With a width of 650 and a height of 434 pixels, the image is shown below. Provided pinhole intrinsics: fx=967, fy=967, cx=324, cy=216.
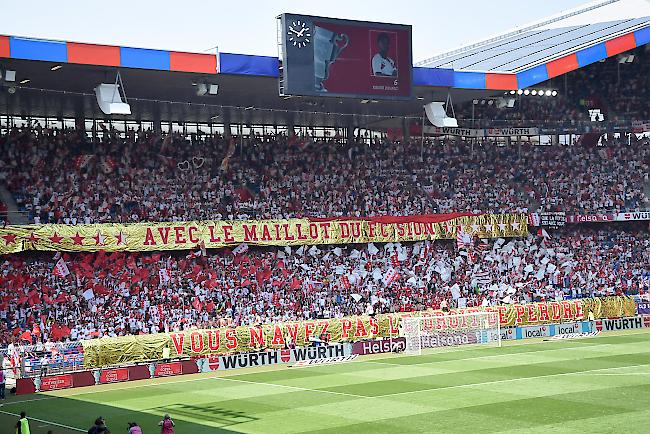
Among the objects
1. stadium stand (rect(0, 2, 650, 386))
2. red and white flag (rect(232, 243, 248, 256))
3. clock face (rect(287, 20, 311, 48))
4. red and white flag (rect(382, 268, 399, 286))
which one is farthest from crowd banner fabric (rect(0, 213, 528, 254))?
clock face (rect(287, 20, 311, 48))

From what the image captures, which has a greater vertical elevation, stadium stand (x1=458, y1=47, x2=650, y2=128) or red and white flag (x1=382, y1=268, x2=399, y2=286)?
stadium stand (x1=458, y1=47, x2=650, y2=128)

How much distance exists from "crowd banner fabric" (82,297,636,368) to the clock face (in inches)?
455

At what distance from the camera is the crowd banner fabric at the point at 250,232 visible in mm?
38219

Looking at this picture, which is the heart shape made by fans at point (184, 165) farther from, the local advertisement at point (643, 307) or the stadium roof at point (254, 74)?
the local advertisement at point (643, 307)

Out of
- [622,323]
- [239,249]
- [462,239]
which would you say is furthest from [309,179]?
[622,323]

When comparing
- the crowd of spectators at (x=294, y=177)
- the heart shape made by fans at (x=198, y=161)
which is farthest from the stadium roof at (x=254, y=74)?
the heart shape made by fans at (x=198, y=161)

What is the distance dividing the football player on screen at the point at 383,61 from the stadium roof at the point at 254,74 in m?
1.94

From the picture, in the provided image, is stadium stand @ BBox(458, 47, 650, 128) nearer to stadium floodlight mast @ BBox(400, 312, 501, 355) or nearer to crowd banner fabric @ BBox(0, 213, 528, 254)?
crowd banner fabric @ BBox(0, 213, 528, 254)

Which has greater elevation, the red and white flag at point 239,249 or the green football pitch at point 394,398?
the red and white flag at point 239,249

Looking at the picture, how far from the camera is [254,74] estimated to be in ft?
134

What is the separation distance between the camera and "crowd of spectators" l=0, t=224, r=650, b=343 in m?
37.5

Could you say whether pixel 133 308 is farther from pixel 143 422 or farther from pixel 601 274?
pixel 601 274

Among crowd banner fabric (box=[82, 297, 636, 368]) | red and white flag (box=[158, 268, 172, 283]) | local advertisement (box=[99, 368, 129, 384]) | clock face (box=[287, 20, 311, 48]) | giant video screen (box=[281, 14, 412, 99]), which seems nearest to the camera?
local advertisement (box=[99, 368, 129, 384])

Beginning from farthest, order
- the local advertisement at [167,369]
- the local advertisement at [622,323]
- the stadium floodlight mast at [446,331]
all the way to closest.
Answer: the local advertisement at [622,323] < the stadium floodlight mast at [446,331] < the local advertisement at [167,369]
